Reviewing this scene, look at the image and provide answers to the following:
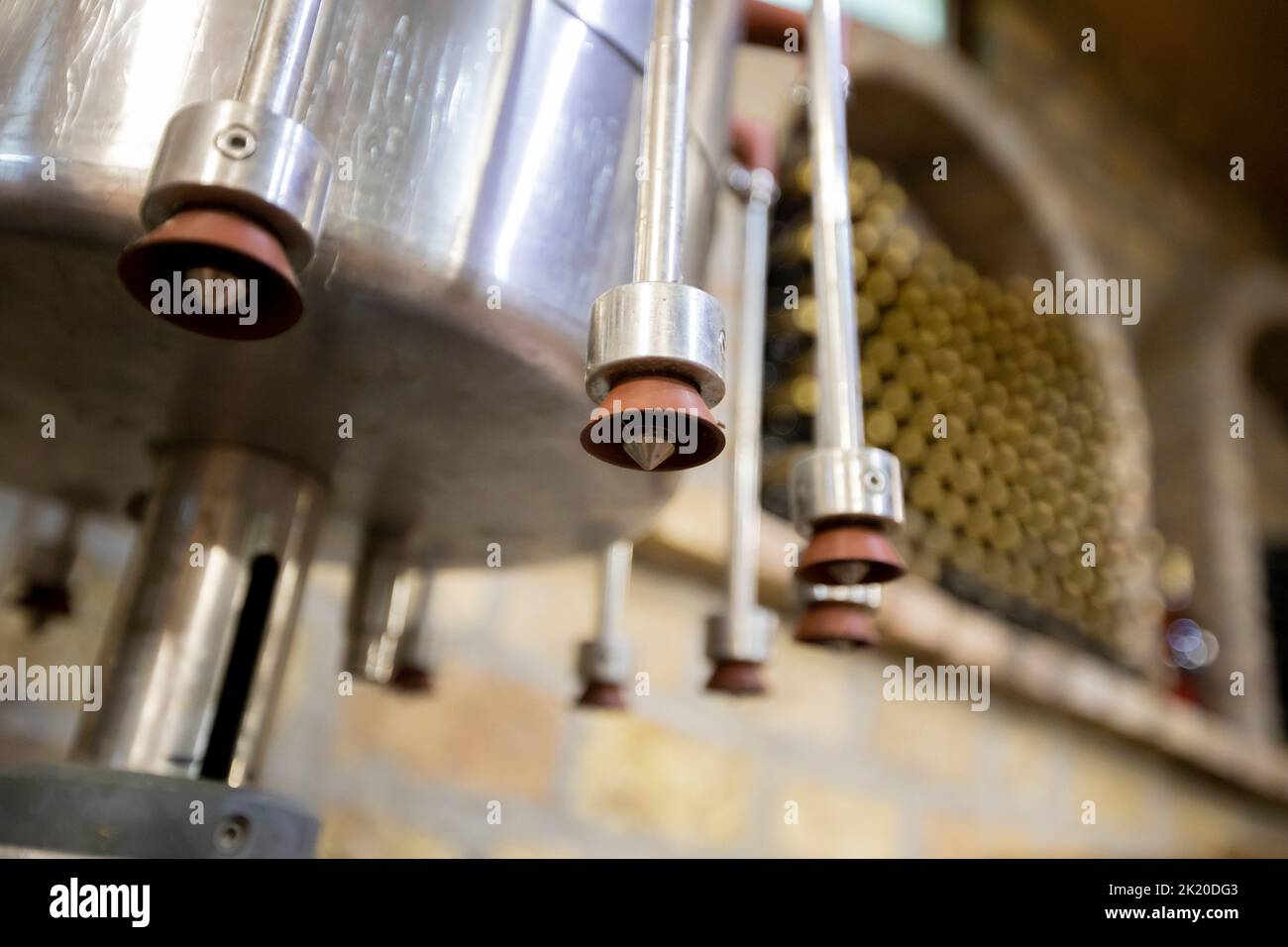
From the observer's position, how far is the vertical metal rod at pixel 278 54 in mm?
293

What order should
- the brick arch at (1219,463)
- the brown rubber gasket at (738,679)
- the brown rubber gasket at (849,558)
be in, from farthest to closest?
the brick arch at (1219,463)
the brown rubber gasket at (738,679)
the brown rubber gasket at (849,558)

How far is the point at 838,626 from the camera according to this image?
17.5 inches

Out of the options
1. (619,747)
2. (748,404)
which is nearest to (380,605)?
(748,404)

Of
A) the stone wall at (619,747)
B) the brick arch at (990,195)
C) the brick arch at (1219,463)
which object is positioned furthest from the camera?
the brick arch at (1219,463)

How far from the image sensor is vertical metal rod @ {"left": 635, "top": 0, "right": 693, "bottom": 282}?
Answer: 303 millimetres

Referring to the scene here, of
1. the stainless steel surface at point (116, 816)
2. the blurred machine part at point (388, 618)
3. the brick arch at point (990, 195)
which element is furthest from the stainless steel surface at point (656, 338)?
the brick arch at point (990, 195)

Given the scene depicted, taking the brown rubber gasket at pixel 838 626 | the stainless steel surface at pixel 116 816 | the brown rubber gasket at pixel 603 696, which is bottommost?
the stainless steel surface at pixel 116 816

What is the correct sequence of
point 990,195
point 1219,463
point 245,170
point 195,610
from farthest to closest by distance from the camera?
1. point 1219,463
2. point 990,195
3. point 195,610
4. point 245,170

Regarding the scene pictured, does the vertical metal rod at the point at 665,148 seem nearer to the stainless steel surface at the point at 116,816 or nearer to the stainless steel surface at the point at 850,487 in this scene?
the stainless steel surface at the point at 850,487

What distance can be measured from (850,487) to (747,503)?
261mm

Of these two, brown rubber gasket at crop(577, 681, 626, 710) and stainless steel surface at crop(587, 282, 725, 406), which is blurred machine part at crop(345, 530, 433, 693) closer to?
brown rubber gasket at crop(577, 681, 626, 710)

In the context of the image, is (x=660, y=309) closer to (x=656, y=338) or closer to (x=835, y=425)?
(x=656, y=338)

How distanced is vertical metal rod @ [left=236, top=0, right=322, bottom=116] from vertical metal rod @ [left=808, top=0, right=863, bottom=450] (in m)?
0.21
